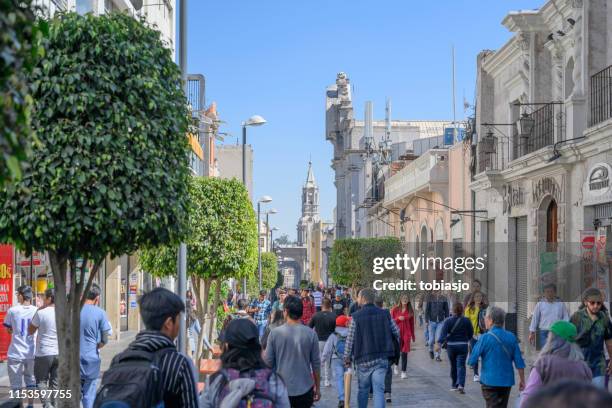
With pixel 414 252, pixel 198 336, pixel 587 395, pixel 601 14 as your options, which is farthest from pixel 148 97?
pixel 414 252

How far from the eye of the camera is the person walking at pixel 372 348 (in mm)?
11531

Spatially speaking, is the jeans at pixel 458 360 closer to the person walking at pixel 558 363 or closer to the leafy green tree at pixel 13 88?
the person walking at pixel 558 363

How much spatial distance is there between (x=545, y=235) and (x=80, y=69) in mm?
18178

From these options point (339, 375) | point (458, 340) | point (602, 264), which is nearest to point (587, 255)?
point (602, 264)

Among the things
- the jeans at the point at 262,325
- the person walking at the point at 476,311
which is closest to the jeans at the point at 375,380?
the person walking at the point at 476,311

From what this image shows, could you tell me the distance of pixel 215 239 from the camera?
19703 mm

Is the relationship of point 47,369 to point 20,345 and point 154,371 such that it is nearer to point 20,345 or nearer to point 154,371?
point 20,345

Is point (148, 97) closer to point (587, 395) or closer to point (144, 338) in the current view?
point (144, 338)

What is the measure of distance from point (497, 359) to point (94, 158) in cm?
474

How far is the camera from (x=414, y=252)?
45.8 m

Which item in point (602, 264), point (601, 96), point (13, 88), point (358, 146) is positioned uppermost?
point (358, 146)

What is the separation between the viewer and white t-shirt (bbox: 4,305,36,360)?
42.6ft

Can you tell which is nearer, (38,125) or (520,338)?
(38,125)

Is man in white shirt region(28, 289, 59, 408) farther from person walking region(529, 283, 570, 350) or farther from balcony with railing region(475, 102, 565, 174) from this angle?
balcony with railing region(475, 102, 565, 174)
